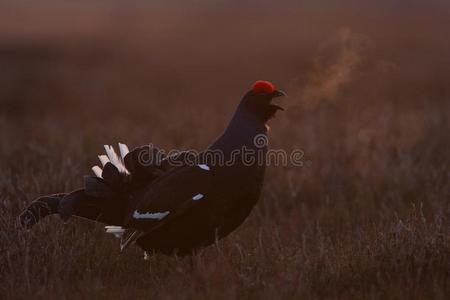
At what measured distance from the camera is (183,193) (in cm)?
516

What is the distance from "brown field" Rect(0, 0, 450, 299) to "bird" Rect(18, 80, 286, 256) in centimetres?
15

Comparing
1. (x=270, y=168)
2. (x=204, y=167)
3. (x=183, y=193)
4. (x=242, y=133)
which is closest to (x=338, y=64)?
(x=270, y=168)

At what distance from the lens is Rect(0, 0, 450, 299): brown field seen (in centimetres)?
478

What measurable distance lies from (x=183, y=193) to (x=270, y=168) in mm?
3078

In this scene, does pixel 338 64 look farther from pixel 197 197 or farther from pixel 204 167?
pixel 197 197

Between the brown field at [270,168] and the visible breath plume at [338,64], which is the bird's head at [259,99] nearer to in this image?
the brown field at [270,168]

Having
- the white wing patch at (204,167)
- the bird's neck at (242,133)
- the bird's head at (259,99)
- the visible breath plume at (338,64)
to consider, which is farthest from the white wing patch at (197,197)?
the visible breath plume at (338,64)

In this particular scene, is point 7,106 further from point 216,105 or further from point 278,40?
point 278,40

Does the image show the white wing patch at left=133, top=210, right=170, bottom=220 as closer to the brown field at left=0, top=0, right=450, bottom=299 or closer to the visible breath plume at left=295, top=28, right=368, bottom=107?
the brown field at left=0, top=0, right=450, bottom=299

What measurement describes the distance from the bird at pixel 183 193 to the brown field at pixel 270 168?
15cm

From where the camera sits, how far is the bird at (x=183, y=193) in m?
5.12

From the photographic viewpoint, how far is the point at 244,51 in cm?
2267

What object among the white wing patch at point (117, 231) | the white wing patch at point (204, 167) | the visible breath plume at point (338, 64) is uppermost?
the visible breath plume at point (338, 64)

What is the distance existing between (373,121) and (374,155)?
9.89ft
